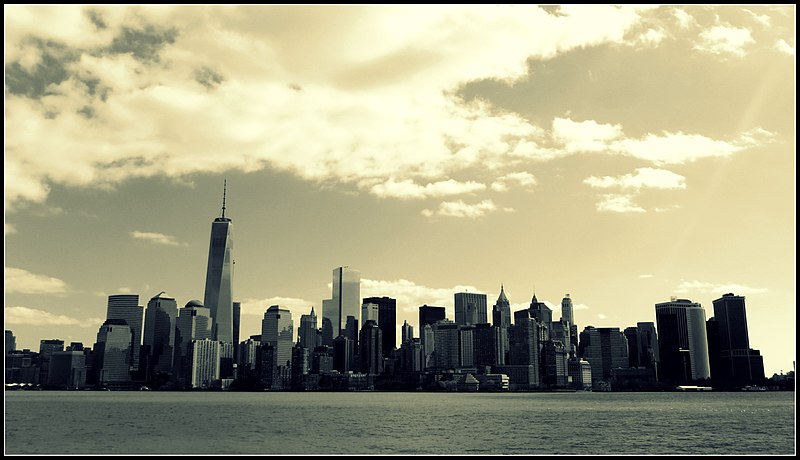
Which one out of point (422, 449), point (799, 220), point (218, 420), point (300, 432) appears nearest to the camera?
point (799, 220)

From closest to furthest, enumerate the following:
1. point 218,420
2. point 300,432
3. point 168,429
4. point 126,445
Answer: point 126,445 → point 300,432 → point 168,429 → point 218,420

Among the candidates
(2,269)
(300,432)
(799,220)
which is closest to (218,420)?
(300,432)

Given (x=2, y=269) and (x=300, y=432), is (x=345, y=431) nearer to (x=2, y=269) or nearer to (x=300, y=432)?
(x=300, y=432)

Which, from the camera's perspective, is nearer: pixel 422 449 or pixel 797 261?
pixel 797 261

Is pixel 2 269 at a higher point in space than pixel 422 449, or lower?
higher

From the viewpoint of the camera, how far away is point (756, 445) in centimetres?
9256

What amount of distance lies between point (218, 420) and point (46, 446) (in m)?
58.4

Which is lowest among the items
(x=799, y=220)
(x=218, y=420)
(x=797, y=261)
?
(x=218, y=420)

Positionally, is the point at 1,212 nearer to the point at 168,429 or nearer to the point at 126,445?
the point at 126,445

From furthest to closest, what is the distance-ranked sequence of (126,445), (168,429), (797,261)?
1. (168,429)
2. (126,445)
3. (797,261)

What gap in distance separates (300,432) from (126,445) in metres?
29.1

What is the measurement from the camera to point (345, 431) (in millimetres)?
109812

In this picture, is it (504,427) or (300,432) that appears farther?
(504,427)

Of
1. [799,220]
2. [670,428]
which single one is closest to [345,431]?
[670,428]
